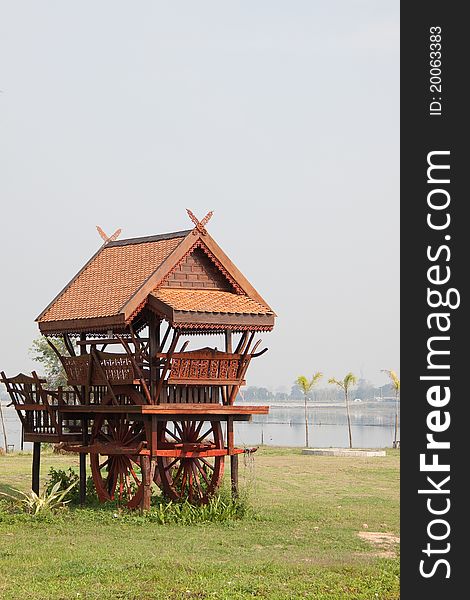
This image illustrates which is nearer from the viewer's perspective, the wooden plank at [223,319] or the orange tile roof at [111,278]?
the wooden plank at [223,319]

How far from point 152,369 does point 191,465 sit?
106 inches

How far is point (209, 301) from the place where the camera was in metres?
21.0

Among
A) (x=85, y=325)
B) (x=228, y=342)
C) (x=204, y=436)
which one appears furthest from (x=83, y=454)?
(x=228, y=342)

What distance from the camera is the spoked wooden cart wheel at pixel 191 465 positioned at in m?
22.0

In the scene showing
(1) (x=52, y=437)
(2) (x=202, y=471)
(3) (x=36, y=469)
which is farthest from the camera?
(3) (x=36, y=469)

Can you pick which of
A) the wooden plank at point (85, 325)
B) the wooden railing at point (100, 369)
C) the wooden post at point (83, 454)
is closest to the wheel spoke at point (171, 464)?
the wooden post at point (83, 454)

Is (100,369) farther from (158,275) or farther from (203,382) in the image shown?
(158,275)

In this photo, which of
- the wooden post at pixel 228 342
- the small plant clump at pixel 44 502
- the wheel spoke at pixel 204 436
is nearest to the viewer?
the small plant clump at pixel 44 502

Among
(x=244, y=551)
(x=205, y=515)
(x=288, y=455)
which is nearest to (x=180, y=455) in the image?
(x=205, y=515)

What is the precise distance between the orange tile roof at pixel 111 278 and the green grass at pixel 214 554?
391 cm

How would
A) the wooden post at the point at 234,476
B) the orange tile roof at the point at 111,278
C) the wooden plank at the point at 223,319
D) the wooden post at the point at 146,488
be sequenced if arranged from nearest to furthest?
the wooden plank at the point at 223,319
the wooden post at the point at 146,488
the wooden post at the point at 234,476
the orange tile roof at the point at 111,278

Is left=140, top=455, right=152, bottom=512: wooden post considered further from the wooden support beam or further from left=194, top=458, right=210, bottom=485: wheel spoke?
the wooden support beam

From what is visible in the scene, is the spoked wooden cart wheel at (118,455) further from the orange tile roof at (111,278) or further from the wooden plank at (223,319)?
the wooden plank at (223,319)

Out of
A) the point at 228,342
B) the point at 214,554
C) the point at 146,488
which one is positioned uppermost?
the point at 228,342
